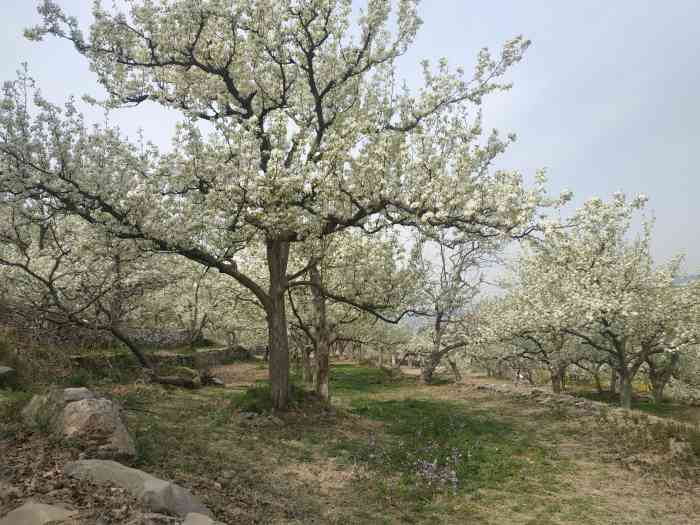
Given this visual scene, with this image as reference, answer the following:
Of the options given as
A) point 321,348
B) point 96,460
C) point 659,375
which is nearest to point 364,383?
point 321,348

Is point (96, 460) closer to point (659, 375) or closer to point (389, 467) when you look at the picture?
point (389, 467)

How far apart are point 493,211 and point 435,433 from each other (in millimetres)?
7363

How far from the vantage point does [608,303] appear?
19.2 meters

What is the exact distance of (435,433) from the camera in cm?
1438

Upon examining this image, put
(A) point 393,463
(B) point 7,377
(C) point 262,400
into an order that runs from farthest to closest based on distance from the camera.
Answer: (C) point 262,400 → (A) point 393,463 → (B) point 7,377

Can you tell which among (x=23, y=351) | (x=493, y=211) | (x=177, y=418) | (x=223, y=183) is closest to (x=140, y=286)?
(x=23, y=351)

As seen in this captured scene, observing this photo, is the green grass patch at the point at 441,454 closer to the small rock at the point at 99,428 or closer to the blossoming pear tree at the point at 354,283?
the blossoming pear tree at the point at 354,283

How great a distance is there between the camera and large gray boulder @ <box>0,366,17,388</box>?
34.9ft

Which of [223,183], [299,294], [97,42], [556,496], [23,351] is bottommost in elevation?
[556,496]

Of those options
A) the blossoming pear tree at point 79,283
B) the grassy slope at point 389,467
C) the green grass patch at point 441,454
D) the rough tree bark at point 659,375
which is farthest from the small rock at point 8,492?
the rough tree bark at point 659,375

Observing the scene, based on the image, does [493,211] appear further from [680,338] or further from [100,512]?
[680,338]

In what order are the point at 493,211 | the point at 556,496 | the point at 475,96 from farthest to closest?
1. the point at 475,96
2. the point at 493,211
3. the point at 556,496

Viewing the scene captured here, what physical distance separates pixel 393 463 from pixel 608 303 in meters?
13.2

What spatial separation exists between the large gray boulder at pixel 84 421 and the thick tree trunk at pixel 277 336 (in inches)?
279
